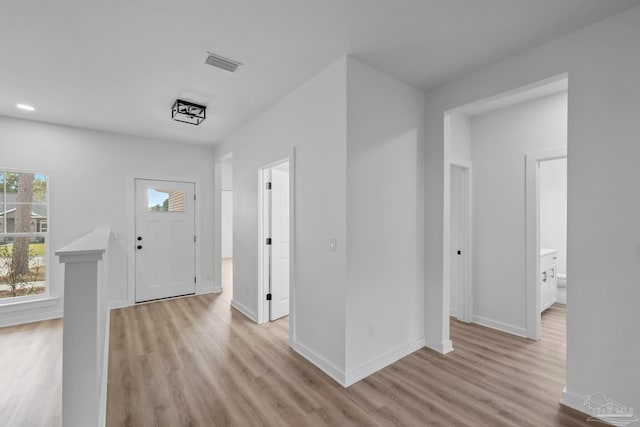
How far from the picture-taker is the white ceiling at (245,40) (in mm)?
1786

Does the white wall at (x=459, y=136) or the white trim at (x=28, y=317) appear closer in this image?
the white wall at (x=459, y=136)

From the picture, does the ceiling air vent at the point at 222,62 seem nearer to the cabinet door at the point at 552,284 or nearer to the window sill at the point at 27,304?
the window sill at the point at 27,304

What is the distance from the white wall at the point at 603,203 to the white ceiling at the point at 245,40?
0.21 metres

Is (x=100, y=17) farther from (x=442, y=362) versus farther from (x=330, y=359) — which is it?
(x=442, y=362)

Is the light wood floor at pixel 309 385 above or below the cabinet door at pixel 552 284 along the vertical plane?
below

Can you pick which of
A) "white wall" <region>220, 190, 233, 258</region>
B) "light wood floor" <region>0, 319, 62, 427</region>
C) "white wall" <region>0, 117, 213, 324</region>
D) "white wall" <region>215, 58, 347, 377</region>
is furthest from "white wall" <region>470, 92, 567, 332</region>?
"white wall" <region>220, 190, 233, 258</region>

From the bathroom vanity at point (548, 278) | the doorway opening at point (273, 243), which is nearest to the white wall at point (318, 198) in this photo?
the doorway opening at point (273, 243)

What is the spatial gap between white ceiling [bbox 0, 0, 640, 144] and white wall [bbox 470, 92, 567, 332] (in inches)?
50.3

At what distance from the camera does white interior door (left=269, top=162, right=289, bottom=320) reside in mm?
3697

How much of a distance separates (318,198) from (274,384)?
1598mm

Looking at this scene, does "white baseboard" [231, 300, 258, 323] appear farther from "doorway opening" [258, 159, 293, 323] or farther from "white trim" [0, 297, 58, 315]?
"white trim" [0, 297, 58, 315]

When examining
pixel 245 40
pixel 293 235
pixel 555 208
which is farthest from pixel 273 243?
pixel 555 208

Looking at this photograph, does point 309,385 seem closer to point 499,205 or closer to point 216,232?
point 499,205

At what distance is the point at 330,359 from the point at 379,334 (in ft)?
1.61
